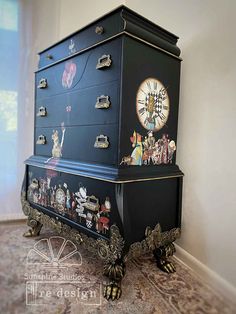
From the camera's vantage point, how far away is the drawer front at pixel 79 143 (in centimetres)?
117

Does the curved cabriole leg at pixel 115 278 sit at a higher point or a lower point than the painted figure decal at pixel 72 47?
lower

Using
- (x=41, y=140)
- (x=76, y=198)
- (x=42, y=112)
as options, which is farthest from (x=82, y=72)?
(x=76, y=198)

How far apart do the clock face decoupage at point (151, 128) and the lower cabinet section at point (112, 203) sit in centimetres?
13

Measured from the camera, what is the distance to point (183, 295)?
1.18m

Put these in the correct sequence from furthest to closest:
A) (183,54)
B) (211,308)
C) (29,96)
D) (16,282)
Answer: (29,96) → (183,54) → (16,282) → (211,308)

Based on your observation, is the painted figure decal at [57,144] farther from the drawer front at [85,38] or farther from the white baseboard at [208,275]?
the white baseboard at [208,275]

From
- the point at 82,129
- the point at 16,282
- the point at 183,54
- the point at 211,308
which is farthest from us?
the point at 183,54

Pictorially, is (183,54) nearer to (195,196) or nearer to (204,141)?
(204,141)

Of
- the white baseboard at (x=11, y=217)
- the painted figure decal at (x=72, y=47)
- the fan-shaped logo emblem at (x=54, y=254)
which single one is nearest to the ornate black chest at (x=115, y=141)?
the painted figure decal at (x=72, y=47)

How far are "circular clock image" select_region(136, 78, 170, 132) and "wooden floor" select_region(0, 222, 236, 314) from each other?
2.82ft

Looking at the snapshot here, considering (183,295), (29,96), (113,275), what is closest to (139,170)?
(113,275)

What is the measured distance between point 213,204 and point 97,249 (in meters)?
0.69

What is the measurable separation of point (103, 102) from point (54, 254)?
1074 millimetres

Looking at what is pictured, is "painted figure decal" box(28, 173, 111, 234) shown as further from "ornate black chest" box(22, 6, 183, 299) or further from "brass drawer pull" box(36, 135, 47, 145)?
"brass drawer pull" box(36, 135, 47, 145)
